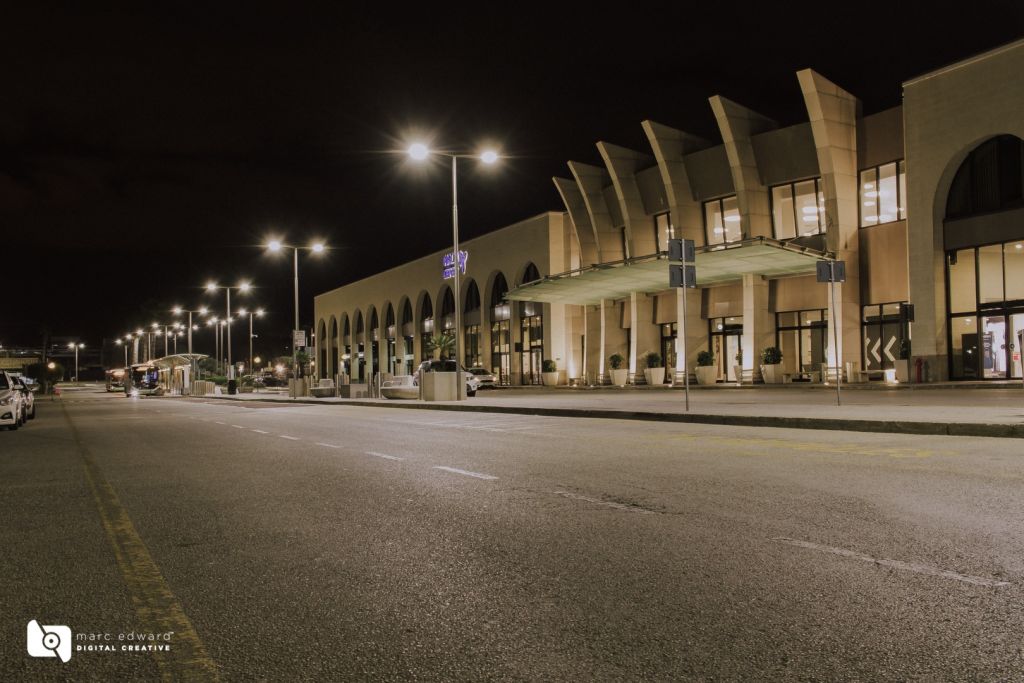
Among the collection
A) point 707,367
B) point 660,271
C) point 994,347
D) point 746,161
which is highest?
point 746,161

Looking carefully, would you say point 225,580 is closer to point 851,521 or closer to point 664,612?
point 664,612

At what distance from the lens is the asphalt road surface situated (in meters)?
3.66

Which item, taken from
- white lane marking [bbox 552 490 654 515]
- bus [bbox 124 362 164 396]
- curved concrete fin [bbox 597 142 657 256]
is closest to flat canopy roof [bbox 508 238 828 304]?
curved concrete fin [bbox 597 142 657 256]

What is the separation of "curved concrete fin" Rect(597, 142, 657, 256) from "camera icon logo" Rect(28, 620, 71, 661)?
1950 inches

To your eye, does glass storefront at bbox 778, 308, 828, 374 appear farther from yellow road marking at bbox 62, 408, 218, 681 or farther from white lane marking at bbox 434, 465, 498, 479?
yellow road marking at bbox 62, 408, 218, 681

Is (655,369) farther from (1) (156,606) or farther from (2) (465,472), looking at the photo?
(1) (156,606)

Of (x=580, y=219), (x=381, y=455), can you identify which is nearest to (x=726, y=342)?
(x=580, y=219)

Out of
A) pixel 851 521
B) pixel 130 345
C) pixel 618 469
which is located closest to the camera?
pixel 851 521

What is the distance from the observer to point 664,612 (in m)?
4.27

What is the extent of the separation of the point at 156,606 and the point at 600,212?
53158mm

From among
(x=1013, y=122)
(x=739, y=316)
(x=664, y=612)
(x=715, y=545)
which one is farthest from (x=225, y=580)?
(x=739, y=316)

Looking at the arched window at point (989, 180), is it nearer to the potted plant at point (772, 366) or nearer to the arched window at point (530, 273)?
the potted plant at point (772, 366)

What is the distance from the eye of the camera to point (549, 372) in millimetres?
59344

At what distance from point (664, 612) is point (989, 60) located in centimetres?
3521
